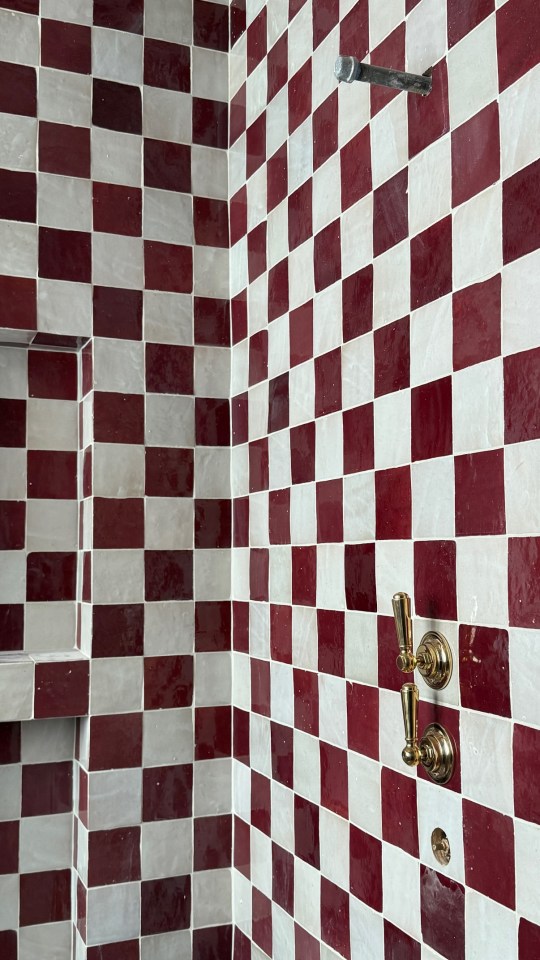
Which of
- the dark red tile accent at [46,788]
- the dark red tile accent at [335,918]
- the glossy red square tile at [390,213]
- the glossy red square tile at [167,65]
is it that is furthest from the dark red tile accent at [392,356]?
the dark red tile accent at [46,788]

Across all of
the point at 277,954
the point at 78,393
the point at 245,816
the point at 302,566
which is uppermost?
the point at 78,393

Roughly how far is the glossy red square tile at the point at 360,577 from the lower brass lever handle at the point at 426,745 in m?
0.19

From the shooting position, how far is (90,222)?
5.10 ft

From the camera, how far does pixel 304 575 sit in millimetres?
1328

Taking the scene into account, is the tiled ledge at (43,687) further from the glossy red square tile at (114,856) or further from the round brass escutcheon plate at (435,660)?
the round brass escutcheon plate at (435,660)

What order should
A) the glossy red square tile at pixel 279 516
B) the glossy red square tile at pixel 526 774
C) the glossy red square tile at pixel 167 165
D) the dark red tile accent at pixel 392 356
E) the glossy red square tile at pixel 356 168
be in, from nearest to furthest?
the glossy red square tile at pixel 526 774 < the dark red tile accent at pixel 392 356 < the glossy red square tile at pixel 356 168 < the glossy red square tile at pixel 279 516 < the glossy red square tile at pixel 167 165

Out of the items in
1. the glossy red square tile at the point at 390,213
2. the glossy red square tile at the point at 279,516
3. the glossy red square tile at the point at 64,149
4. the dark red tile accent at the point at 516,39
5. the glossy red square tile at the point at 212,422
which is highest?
the glossy red square tile at the point at 64,149

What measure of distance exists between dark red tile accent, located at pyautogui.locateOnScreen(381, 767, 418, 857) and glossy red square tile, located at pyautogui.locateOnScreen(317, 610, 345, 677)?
0.17 metres

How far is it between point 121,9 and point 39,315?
573 mm

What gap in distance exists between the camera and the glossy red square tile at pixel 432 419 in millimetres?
989

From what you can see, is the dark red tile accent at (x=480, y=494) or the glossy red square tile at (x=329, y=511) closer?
the dark red tile accent at (x=480, y=494)

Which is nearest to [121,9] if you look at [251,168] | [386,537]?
[251,168]

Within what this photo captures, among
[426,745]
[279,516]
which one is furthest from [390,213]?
[426,745]

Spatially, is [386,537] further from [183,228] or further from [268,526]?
[183,228]
